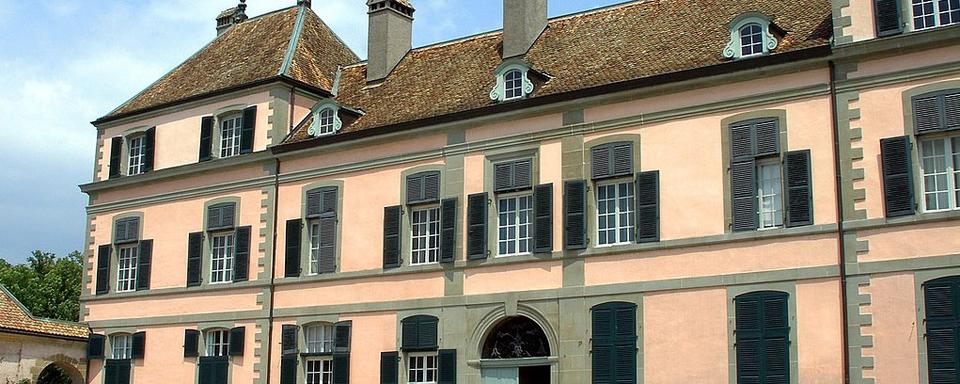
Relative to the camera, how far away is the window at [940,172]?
1986 centimetres

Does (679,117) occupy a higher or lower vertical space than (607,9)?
lower

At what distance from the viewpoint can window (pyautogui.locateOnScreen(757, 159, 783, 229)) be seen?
70.7 feet

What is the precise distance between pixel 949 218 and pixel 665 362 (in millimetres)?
5530

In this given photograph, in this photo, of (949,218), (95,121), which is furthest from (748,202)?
(95,121)

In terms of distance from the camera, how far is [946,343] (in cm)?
1931

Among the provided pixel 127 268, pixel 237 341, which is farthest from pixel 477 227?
pixel 127 268

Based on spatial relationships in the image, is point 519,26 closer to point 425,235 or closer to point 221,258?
point 425,235

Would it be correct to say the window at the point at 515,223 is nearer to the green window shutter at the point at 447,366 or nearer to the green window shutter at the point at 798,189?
the green window shutter at the point at 447,366

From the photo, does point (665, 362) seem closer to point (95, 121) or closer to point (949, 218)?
point (949, 218)

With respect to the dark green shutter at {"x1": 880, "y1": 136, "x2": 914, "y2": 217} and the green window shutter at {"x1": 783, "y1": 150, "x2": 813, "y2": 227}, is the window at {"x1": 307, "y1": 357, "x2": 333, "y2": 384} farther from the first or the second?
the dark green shutter at {"x1": 880, "y1": 136, "x2": 914, "y2": 217}

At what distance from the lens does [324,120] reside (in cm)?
2856

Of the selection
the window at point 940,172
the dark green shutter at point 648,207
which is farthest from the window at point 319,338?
the window at point 940,172

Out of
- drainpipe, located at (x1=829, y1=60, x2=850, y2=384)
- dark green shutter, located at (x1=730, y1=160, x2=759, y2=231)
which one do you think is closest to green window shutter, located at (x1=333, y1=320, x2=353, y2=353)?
dark green shutter, located at (x1=730, y1=160, x2=759, y2=231)

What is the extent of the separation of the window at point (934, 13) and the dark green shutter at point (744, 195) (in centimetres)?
365
